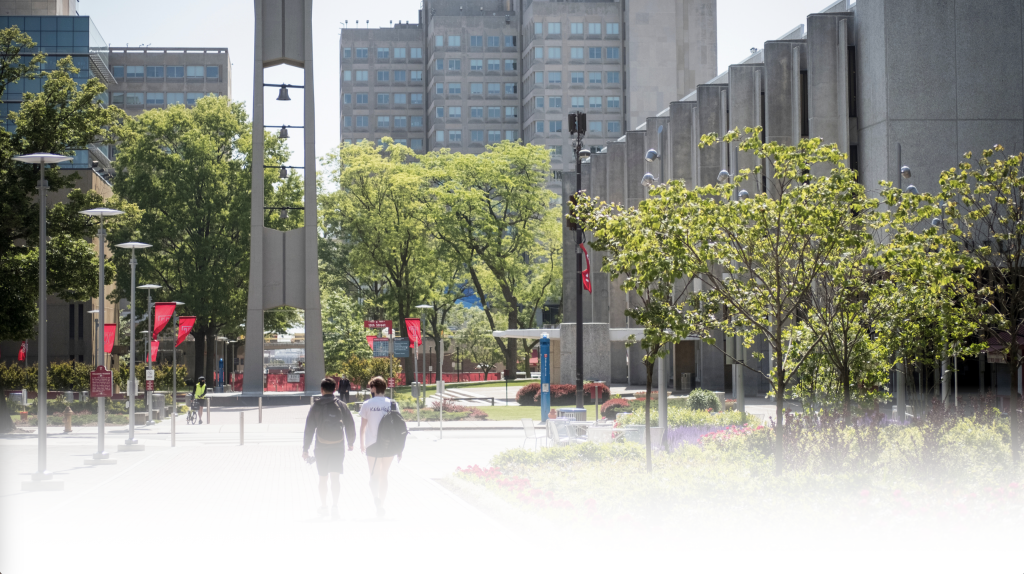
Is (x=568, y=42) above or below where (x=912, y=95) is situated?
above

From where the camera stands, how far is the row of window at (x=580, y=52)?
11925 centimetres

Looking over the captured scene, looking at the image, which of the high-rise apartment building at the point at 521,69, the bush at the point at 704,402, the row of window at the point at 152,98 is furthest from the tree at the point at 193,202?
the row of window at the point at 152,98

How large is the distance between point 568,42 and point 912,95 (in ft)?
288

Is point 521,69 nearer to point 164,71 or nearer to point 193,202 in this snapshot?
point 164,71

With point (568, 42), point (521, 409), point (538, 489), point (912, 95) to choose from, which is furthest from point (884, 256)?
point (568, 42)

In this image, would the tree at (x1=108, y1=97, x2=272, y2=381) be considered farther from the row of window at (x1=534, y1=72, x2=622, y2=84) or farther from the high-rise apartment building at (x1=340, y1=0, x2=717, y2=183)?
the row of window at (x1=534, y1=72, x2=622, y2=84)

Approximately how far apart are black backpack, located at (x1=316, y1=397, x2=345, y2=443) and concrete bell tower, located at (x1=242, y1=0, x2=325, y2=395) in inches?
1253

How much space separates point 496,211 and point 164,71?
240 ft

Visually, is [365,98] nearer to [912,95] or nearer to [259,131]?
[259,131]

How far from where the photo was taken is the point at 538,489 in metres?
13.3

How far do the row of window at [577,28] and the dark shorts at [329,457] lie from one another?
4414 inches

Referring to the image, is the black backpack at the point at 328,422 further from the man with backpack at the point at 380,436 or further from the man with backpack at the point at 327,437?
the man with backpack at the point at 380,436

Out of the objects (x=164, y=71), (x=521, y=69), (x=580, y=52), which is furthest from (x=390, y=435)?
(x=164, y=71)

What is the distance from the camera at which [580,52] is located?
11925cm
